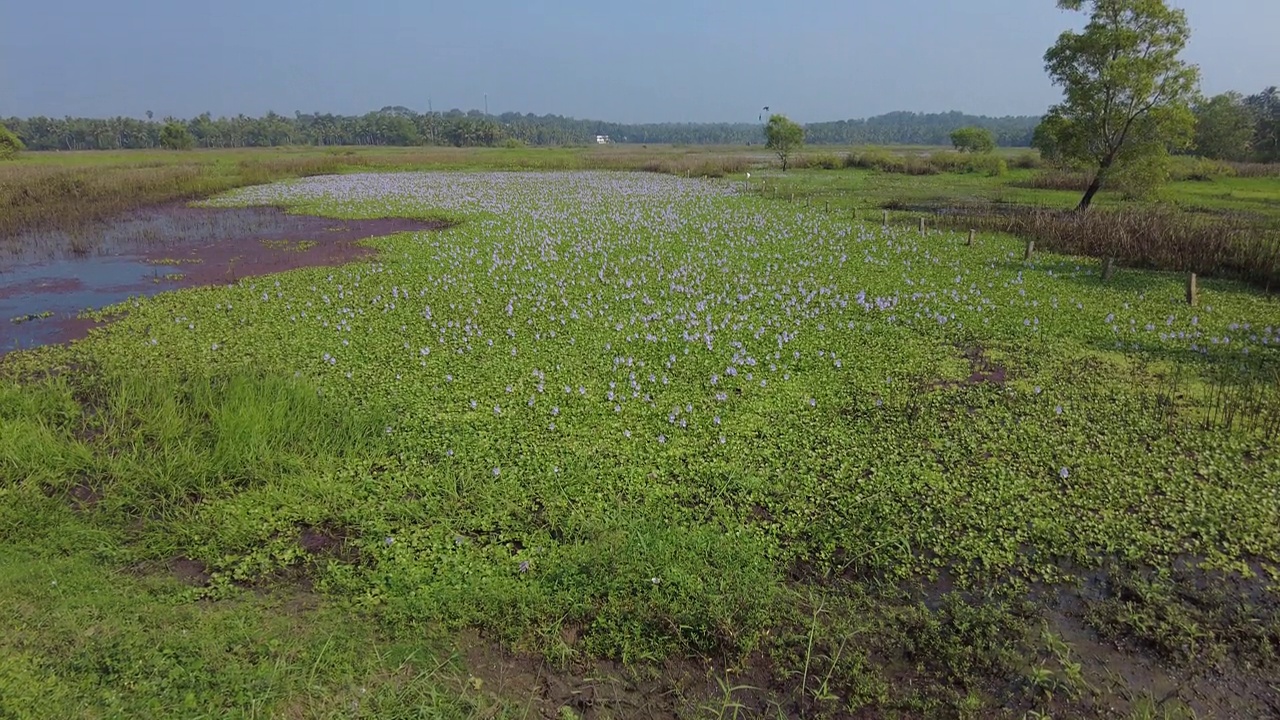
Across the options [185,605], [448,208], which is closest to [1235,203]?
[448,208]

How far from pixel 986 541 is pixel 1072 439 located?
1.85 meters

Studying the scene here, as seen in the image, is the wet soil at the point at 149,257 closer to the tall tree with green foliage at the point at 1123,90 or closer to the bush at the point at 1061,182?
the tall tree with green foliage at the point at 1123,90

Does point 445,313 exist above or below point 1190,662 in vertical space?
above

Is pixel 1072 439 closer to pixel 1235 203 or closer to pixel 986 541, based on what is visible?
pixel 986 541

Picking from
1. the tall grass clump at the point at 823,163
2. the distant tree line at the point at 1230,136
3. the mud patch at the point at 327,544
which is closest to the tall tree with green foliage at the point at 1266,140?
the distant tree line at the point at 1230,136

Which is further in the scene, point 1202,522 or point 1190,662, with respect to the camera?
point 1202,522

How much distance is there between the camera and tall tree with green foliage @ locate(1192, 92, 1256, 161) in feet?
118

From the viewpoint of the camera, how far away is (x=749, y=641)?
3.33m

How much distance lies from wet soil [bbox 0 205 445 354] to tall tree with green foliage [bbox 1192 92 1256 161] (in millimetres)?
43212

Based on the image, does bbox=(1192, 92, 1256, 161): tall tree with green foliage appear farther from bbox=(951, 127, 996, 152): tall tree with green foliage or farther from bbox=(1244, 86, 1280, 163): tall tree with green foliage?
bbox=(951, 127, 996, 152): tall tree with green foliage

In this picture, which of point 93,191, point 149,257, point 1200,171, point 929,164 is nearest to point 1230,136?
point 1200,171

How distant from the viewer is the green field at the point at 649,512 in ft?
10.1

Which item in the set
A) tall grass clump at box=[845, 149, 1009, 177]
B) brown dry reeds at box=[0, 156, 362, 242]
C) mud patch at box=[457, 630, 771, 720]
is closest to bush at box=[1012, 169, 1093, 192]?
tall grass clump at box=[845, 149, 1009, 177]

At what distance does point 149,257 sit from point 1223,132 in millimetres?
49696
